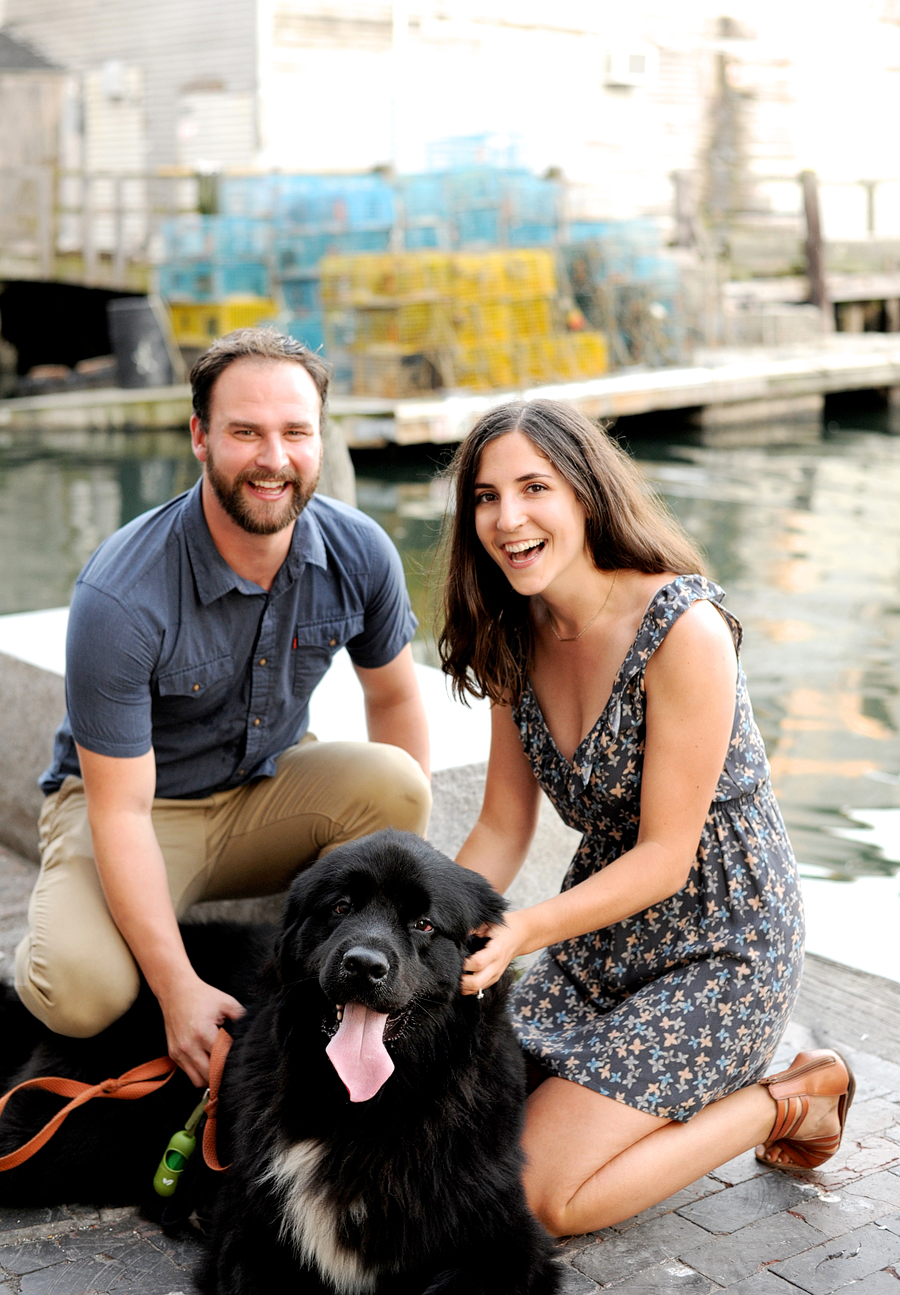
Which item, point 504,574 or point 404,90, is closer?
point 504,574

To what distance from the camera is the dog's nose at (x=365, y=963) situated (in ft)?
6.64

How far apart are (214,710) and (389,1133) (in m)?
1.18

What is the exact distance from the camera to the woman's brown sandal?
8.75 ft

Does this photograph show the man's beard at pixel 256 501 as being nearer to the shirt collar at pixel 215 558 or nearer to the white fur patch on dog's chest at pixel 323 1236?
the shirt collar at pixel 215 558

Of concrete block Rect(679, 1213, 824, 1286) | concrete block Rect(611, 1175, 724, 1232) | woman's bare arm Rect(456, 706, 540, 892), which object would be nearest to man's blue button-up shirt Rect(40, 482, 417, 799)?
woman's bare arm Rect(456, 706, 540, 892)

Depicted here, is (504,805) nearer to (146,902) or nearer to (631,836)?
(631,836)

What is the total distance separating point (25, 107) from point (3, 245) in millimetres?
4305

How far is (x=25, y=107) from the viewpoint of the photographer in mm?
26797

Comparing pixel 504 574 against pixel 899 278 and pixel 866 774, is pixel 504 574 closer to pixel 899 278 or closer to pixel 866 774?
pixel 866 774

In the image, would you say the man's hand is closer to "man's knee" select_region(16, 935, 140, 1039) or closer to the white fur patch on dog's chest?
"man's knee" select_region(16, 935, 140, 1039)

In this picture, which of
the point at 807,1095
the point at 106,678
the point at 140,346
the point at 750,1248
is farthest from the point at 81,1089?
the point at 140,346

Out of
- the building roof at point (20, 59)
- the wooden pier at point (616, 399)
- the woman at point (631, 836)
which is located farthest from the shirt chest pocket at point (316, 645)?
the building roof at point (20, 59)

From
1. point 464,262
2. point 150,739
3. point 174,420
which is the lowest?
point 150,739

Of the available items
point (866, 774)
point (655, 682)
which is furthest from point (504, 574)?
point (866, 774)
